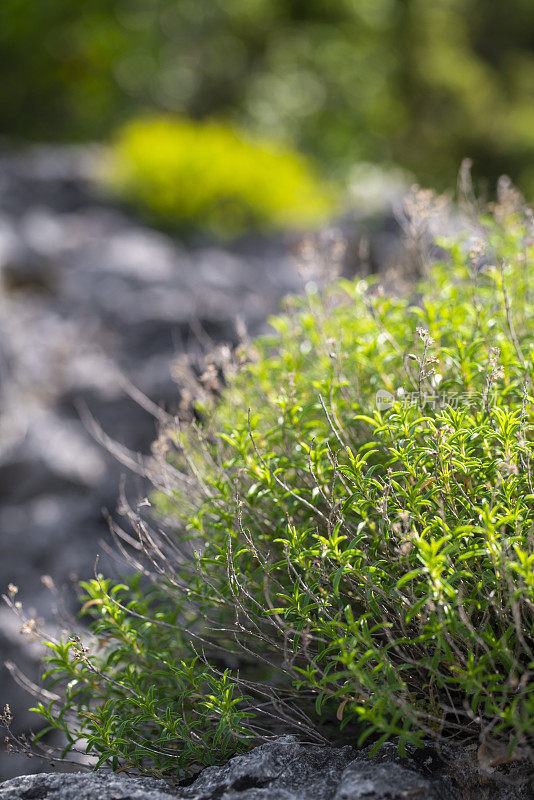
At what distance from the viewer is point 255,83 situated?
12.3m

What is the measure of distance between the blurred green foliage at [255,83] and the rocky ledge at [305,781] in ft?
33.6

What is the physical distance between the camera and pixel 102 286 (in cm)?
669

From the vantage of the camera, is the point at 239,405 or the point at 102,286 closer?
the point at 239,405

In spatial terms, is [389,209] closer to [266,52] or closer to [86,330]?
[86,330]

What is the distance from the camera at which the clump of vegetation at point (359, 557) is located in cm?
202

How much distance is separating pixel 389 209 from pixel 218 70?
690 cm

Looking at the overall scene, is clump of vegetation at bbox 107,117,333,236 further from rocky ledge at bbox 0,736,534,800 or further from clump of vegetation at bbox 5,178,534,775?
rocky ledge at bbox 0,736,534,800

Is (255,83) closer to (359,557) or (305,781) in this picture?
(359,557)

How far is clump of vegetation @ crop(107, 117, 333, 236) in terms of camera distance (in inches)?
303

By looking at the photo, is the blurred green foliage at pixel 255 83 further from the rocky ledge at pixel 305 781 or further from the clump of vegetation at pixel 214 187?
the rocky ledge at pixel 305 781

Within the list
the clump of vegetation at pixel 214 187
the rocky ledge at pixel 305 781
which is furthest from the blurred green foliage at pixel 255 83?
the rocky ledge at pixel 305 781

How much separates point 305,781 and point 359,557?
0.77 meters

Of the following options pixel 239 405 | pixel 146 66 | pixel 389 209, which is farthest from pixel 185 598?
pixel 146 66

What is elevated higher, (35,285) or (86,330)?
(35,285)
